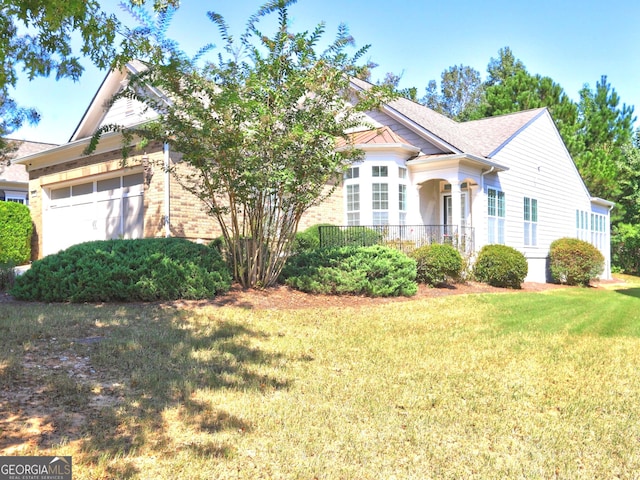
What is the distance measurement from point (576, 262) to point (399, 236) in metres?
7.52

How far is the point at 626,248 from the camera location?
27.8 meters

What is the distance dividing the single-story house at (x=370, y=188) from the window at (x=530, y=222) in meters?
0.04

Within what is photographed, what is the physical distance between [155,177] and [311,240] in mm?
4324

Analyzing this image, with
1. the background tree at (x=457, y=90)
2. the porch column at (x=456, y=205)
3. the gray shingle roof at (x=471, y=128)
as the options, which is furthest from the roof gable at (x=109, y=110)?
the background tree at (x=457, y=90)

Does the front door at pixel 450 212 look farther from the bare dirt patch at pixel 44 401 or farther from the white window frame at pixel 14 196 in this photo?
the white window frame at pixel 14 196

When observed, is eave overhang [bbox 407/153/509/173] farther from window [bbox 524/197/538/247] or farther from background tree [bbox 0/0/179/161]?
background tree [bbox 0/0/179/161]

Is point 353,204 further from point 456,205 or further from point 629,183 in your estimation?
point 629,183

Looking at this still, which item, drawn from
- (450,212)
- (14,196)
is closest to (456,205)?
(450,212)

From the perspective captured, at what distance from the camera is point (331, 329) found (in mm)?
7488

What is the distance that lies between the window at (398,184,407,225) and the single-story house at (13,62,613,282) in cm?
3

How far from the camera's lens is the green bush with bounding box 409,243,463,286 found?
1266 centimetres

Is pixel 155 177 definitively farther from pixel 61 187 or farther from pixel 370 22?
pixel 370 22

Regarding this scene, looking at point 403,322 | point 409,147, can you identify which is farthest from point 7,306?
point 409,147

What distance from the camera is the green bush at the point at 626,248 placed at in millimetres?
26531
